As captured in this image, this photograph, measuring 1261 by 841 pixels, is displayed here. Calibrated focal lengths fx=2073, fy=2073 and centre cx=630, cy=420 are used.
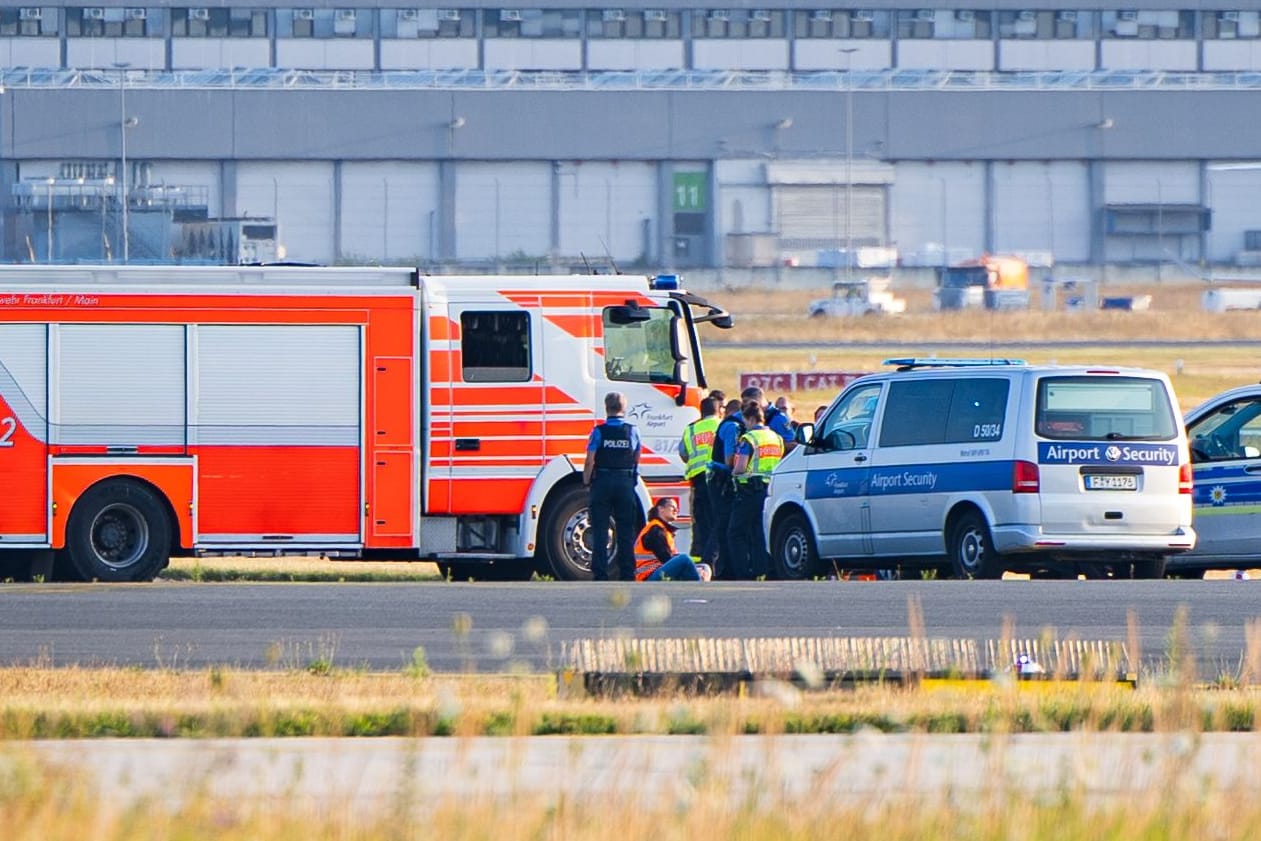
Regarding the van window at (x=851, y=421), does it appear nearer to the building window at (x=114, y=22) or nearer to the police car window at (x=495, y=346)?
the police car window at (x=495, y=346)

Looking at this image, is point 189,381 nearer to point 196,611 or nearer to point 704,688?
point 196,611

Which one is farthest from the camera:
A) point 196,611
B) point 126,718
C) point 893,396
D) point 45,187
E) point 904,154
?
point 904,154

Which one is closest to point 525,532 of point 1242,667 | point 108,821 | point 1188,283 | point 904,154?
→ point 1242,667

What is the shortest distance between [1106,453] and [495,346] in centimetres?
559

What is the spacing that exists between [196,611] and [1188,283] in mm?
73121

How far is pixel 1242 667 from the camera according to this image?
11797 mm

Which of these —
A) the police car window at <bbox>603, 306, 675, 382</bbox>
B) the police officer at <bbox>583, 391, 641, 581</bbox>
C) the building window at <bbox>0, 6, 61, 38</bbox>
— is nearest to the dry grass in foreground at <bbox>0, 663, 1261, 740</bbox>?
the police officer at <bbox>583, 391, 641, 581</bbox>

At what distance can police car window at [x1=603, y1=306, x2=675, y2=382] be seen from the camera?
1912cm

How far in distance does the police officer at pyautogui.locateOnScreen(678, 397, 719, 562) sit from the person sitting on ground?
1.19 ft

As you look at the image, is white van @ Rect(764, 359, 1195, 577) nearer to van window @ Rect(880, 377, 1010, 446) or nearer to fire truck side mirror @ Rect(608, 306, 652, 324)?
van window @ Rect(880, 377, 1010, 446)

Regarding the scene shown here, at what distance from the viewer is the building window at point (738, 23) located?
81.1 meters

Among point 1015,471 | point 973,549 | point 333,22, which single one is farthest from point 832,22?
point 1015,471

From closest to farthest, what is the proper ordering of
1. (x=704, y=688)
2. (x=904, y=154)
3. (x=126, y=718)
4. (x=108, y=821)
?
(x=108, y=821) < (x=126, y=718) < (x=704, y=688) < (x=904, y=154)

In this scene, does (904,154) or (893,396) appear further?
(904,154)
